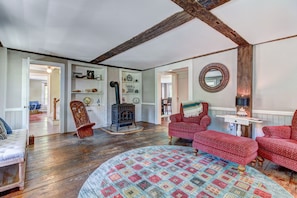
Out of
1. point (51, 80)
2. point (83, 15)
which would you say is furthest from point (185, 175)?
point (51, 80)

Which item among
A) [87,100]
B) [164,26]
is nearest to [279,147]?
[164,26]

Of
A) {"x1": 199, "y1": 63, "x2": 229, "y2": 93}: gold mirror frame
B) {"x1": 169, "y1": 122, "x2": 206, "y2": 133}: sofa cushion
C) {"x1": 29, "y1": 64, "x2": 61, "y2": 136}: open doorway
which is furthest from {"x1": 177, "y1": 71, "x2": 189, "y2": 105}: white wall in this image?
{"x1": 29, "y1": 64, "x2": 61, "y2": 136}: open doorway

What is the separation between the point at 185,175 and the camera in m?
2.04

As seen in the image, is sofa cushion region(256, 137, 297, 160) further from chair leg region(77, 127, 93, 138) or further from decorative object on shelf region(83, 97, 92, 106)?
decorative object on shelf region(83, 97, 92, 106)

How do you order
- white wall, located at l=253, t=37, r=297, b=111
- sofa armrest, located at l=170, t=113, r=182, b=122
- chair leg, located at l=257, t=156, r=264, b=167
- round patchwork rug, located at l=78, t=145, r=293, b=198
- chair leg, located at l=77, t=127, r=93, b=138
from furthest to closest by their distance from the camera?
chair leg, located at l=77, t=127, r=93, b=138, sofa armrest, located at l=170, t=113, r=182, b=122, white wall, located at l=253, t=37, r=297, b=111, chair leg, located at l=257, t=156, r=264, b=167, round patchwork rug, located at l=78, t=145, r=293, b=198

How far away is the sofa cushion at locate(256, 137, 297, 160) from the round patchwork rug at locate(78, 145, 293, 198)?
1.35 feet

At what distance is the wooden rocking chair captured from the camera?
12.8ft

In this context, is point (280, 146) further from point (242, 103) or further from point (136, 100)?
point (136, 100)

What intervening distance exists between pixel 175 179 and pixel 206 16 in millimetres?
2329

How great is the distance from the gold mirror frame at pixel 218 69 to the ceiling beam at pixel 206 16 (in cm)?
96

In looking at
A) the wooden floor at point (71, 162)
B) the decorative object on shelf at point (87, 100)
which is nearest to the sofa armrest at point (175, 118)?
the wooden floor at point (71, 162)

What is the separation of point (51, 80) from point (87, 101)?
330 cm

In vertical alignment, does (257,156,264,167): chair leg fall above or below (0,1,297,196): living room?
below

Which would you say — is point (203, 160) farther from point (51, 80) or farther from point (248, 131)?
point (51, 80)
